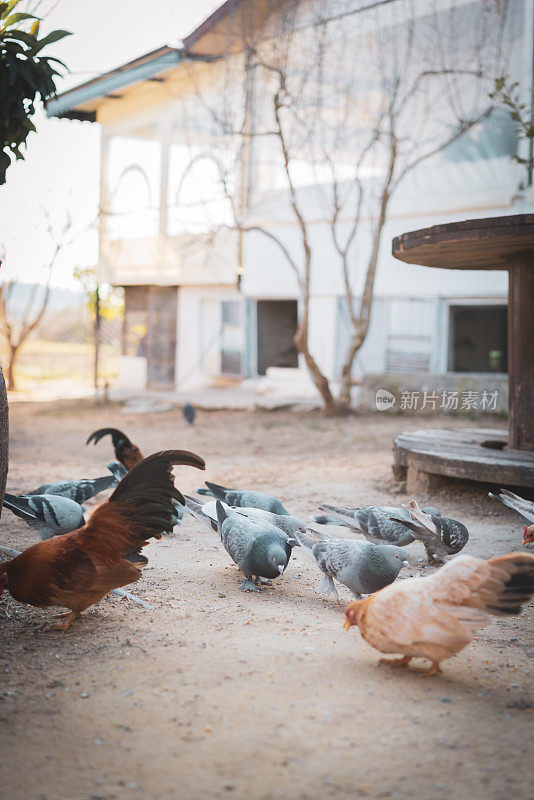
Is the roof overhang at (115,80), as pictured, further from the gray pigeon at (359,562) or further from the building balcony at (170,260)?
the gray pigeon at (359,562)

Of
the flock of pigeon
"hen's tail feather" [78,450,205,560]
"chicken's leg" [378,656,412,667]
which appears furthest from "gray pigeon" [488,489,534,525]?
"hen's tail feather" [78,450,205,560]

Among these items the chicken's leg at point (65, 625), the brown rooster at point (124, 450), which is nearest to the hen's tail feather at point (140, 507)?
the chicken's leg at point (65, 625)

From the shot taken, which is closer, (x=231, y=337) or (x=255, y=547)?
(x=255, y=547)

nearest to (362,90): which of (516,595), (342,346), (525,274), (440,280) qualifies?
(440,280)

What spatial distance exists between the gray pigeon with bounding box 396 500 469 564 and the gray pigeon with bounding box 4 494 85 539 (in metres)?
2.28

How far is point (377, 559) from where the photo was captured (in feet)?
13.1

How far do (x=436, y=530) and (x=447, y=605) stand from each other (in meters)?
1.88

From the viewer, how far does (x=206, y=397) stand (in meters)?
16.5

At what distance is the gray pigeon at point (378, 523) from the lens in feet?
16.1

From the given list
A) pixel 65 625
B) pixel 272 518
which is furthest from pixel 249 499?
pixel 65 625

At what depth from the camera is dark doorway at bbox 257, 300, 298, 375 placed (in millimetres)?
18312

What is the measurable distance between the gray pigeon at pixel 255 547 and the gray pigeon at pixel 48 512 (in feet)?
3.75

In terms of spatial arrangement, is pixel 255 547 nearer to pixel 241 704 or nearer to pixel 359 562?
pixel 359 562

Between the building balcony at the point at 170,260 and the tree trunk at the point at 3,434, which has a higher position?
the building balcony at the point at 170,260
